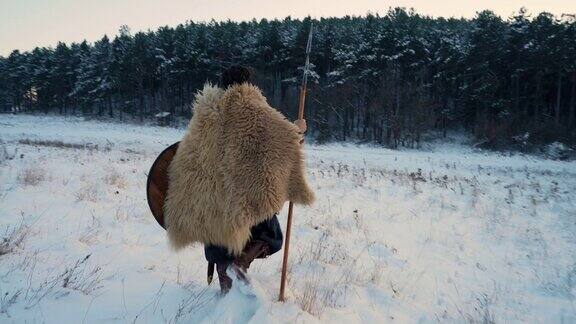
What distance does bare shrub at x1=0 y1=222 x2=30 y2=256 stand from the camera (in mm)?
4062

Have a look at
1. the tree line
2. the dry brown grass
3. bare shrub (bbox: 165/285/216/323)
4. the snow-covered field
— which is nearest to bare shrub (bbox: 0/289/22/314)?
the snow-covered field

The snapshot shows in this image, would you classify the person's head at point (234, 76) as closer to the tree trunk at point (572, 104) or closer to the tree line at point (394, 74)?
the tree line at point (394, 74)

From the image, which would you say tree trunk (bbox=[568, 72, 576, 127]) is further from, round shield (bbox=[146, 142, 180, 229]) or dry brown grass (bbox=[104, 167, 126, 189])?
round shield (bbox=[146, 142, 180, 229])

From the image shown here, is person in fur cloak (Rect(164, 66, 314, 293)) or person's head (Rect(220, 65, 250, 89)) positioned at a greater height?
person's head (Rect(220, 65, 250, 89))

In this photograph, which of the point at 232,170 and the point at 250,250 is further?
the point at 250,250

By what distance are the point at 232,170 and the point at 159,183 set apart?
75 centimetres

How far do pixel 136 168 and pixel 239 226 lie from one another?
29.2 feet

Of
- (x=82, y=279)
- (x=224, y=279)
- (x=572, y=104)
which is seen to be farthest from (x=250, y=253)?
(x=572, y=104)

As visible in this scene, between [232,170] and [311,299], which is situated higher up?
[232,170]

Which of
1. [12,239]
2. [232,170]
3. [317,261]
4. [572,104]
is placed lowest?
[317,261]

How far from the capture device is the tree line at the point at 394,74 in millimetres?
36375

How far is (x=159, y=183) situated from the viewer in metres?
3.71

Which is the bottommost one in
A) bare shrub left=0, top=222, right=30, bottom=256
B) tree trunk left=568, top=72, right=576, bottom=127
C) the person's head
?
bare shrub left=0, top=222, right=30, bottom=256

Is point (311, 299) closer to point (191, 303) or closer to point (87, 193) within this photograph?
point (191, 303)
